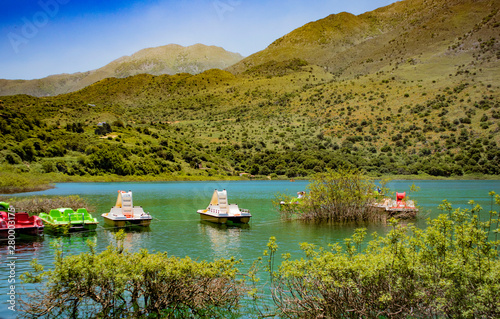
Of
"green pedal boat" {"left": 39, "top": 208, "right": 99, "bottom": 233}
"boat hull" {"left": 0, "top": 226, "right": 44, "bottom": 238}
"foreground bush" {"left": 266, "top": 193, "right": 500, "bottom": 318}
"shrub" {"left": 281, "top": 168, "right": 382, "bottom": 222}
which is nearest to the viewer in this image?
"foreground bush" {"left": 266, "top": 193, "right": 500, "bottom": 318}

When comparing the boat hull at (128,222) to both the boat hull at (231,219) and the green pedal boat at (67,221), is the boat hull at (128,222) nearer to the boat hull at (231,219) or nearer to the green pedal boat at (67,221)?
the green pedal boat at (67,221)

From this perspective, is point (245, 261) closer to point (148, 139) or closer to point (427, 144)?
point (427, 144)

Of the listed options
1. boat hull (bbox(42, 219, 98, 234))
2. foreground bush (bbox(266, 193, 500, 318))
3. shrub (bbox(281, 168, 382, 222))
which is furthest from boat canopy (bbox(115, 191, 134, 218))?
foreground bush (bbox(266, 193, 500, 318))

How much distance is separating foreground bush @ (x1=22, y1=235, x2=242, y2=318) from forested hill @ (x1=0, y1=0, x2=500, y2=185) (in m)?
66.0

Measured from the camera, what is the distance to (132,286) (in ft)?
27.0

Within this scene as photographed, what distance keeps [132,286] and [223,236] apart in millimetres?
15237

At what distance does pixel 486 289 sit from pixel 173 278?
6141mm

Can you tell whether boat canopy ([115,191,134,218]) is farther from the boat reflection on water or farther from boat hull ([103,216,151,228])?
the boat reflection on water

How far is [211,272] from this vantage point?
27.1 feet

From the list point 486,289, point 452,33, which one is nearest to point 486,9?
point 452,33

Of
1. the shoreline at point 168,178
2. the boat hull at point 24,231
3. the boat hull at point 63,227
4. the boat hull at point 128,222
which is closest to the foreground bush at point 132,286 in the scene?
the boat hull at point 24,231

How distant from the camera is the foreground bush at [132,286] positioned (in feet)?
25.6

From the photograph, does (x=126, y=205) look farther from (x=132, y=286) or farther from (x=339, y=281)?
(x=339, y=281)

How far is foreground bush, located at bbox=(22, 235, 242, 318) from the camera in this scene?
780 cm
